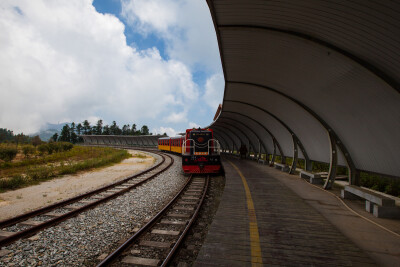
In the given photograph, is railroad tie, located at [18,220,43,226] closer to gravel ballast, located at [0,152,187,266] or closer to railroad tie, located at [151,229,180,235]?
gravel ballast, located at [0,152,187,266]

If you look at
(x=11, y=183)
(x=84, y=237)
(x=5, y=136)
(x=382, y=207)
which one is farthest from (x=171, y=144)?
(x=5, y=136)

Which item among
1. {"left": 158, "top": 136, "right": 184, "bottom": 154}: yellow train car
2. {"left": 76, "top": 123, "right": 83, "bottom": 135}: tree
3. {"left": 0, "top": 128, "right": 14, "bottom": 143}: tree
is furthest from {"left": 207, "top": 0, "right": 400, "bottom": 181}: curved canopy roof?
{"left": 76, "top": 123, "right": 83, "bottom": 135}: tree

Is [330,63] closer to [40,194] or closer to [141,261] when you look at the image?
[141,261]

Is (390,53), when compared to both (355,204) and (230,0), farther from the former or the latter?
(355,204)

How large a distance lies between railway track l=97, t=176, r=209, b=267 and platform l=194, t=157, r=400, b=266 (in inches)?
31.9

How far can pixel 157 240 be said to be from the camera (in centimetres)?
453

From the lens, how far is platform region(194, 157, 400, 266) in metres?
3.29

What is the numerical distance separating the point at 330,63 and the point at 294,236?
404cm

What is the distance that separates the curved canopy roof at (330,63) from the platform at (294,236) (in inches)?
80.2

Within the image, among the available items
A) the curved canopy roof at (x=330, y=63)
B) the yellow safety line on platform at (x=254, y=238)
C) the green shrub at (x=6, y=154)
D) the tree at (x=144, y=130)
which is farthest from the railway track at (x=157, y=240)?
the tree at (x=144, y=130)

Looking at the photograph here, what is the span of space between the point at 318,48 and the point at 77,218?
755 cm

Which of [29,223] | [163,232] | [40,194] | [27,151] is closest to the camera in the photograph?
[163,232]

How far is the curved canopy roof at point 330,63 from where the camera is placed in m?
3.73

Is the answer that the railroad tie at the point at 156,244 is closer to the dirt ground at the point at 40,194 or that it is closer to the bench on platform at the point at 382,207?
the dirt ground at the point at 40,194
